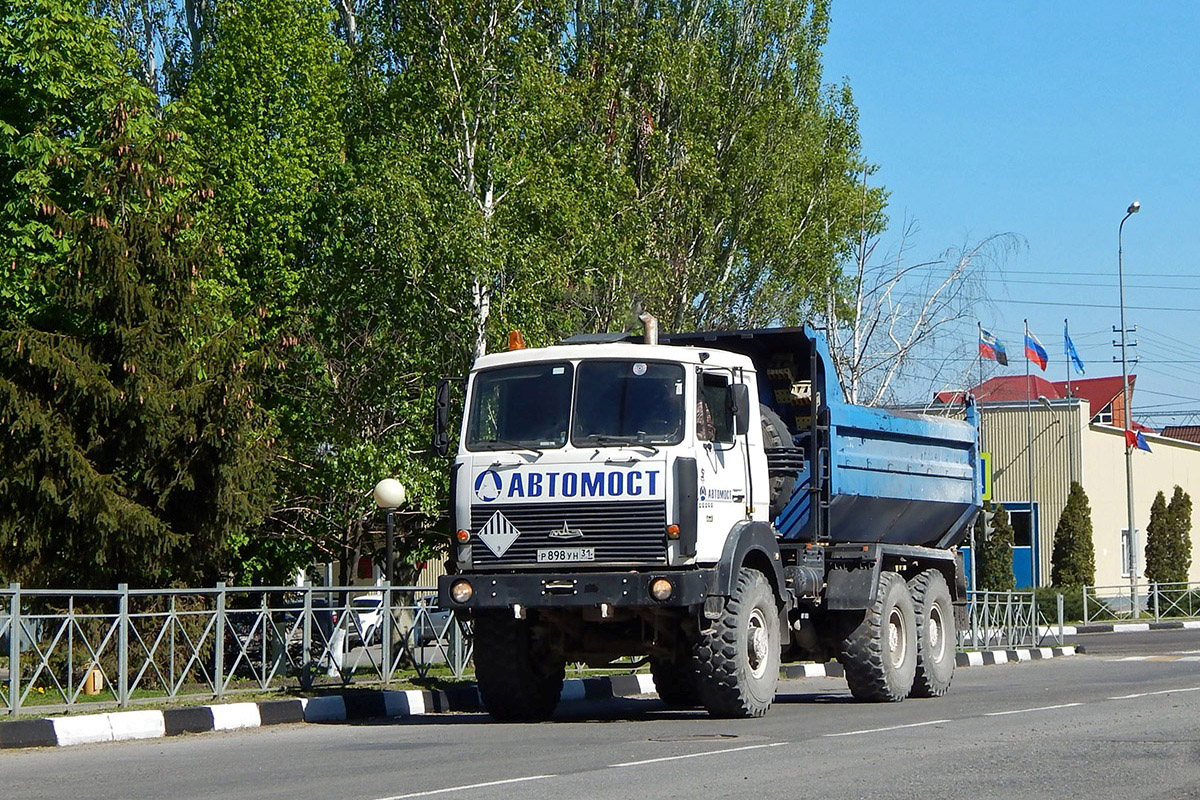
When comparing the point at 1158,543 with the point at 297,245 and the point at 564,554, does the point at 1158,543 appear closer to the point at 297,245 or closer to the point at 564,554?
the point at 297,245

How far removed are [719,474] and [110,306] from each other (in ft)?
31.1

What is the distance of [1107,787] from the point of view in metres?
8.88

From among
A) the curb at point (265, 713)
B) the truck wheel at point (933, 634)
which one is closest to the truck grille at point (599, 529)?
the curb at point (265, 713)

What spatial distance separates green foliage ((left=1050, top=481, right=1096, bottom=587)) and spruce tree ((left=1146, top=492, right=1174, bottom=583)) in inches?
153

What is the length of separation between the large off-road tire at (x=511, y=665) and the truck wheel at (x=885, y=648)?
3235mm

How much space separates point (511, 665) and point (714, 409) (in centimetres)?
292

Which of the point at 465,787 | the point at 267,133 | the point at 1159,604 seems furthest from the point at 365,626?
the point at 1159,604

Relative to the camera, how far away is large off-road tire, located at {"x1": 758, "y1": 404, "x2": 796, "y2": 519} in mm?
15125

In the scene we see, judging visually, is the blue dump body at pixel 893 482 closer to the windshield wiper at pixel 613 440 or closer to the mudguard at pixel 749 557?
the mudguard at pixel 749 557

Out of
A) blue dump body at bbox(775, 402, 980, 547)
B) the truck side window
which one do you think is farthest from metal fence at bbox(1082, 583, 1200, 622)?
the truck side window

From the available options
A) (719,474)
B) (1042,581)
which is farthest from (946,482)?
(1042,581)

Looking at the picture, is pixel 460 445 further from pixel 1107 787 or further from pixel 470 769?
pixel 1107 787

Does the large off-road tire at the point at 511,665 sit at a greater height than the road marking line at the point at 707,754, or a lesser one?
greater

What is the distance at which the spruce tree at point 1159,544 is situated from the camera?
54844mm
